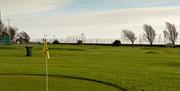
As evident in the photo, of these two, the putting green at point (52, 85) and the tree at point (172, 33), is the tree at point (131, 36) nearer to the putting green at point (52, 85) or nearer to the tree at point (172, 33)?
the tree at point (172, 33)

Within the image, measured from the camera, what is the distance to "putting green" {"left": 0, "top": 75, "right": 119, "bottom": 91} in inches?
675

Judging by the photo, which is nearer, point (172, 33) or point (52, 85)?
point (52, 85)

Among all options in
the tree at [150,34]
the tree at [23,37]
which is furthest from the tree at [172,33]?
the tree at [23,37]

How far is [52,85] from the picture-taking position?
722 inches

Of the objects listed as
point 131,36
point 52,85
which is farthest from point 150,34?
point 52,85

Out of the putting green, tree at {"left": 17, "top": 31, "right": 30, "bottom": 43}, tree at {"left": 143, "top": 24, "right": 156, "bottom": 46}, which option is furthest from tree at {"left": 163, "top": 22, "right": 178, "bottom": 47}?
the putting green

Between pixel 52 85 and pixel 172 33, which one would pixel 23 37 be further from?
pixel 52 85

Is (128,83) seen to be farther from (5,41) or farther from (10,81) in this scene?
(5,41)

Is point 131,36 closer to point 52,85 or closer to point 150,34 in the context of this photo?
point 150,34

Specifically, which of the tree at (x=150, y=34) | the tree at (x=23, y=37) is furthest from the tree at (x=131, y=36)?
the tree at (x=23, y=37)

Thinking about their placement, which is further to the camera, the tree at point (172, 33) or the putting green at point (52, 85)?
the tree at point (172, 33)

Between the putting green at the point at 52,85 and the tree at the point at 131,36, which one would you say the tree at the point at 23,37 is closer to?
the tree at the point at 131,36

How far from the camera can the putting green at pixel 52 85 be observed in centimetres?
1715

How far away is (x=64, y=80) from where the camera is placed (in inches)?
805
